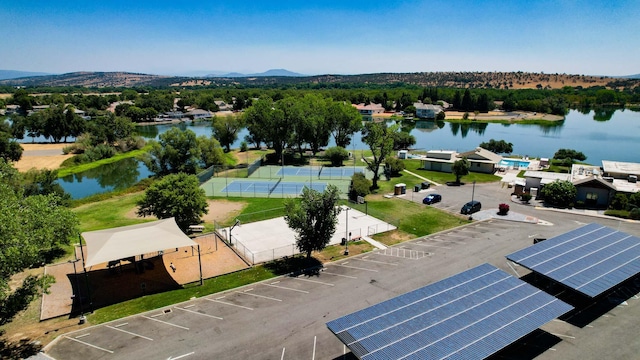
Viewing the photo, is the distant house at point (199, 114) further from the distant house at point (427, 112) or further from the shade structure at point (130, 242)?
the shade structure at point (130, 242)

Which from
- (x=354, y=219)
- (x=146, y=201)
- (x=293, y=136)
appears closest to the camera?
(x=146, y=201)

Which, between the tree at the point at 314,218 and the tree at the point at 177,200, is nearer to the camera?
the tree at the point at 314,218

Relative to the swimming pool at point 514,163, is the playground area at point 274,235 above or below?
below

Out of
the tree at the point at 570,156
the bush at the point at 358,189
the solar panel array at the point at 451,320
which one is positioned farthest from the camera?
the tree at the point at 570,156

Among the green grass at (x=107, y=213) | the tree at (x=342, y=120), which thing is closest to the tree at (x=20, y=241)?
the green grass at (x=107, y=213)

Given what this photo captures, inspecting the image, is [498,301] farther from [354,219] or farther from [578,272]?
[354,219]

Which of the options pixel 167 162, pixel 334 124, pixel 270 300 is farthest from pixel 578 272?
pixel 334 124
